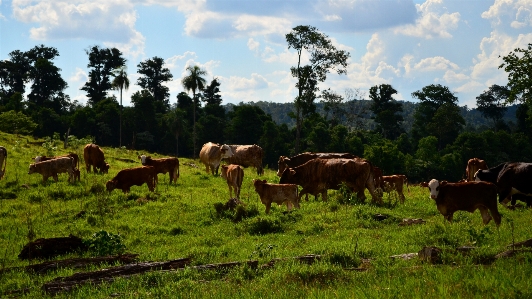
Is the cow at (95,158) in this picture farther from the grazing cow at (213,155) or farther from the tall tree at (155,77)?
the tall tree at (155,77)

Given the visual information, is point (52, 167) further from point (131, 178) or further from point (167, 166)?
point (167, 166)

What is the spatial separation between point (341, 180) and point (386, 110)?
6175 cm

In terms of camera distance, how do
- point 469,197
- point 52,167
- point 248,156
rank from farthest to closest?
1. point 248,156
2. point 52,167
3. point 469,197

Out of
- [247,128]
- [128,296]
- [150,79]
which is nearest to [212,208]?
[128,296]

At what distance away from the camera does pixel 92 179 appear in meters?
22.6

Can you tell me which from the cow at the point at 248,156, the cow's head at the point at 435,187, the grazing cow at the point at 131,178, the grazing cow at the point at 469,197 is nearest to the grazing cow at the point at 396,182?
the cow's head at the point at 435,187

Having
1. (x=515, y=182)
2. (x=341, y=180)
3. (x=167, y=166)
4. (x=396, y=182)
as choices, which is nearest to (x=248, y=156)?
(x=167, y=166)

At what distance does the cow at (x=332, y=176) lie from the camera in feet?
61.8

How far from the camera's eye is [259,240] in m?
12.8

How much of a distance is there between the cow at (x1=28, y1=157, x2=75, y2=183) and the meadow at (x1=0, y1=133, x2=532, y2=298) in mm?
377

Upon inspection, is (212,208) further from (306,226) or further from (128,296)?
(128,296)

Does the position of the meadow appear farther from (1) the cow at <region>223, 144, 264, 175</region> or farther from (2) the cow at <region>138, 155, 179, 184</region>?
(1) the cow at <region>223, 144, 264, 175</region>

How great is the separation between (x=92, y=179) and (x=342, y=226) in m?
13.0

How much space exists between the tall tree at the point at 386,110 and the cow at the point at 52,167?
203ft
